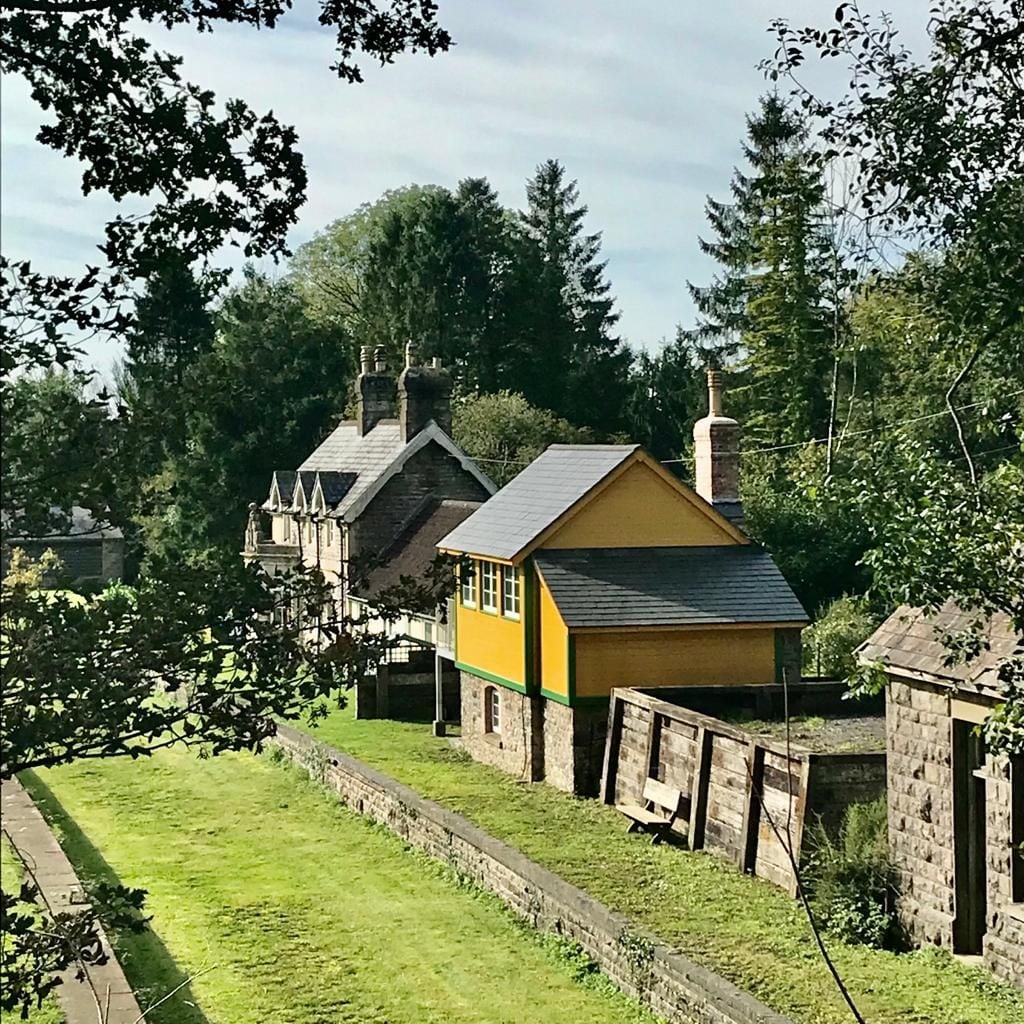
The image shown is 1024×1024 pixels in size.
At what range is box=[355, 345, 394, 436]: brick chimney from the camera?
37.8 metres

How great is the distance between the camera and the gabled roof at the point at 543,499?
22.9 metres

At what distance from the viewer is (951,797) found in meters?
12.6

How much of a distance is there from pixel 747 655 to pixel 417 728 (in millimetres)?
8197

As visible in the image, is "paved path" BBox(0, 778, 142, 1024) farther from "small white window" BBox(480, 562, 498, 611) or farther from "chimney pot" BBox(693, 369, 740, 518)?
"chimney pot" BBox(693, 369, 740, 518)

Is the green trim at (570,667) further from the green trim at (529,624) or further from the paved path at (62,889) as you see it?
the paved path at (62,889)

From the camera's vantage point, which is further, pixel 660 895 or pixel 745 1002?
pixel 660 895

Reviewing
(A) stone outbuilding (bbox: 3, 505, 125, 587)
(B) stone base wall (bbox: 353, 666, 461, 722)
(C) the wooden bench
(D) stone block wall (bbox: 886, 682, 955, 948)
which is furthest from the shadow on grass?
(B) stone base wall (bbox: 353, 666, 461, 722)

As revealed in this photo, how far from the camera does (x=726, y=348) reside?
48.9m

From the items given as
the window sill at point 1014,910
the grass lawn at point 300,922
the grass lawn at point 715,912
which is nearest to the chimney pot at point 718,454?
the grass lawn at point 715,912

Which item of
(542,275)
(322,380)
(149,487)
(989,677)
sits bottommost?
(989,677)

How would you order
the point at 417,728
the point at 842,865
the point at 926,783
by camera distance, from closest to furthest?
the point at 926,783 < the point at 842,865 < the point at 417,728

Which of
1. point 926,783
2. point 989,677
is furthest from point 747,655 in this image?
point 989,677

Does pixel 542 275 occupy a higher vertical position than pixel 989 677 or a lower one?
higher

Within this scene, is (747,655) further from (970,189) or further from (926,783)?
(970,189)
